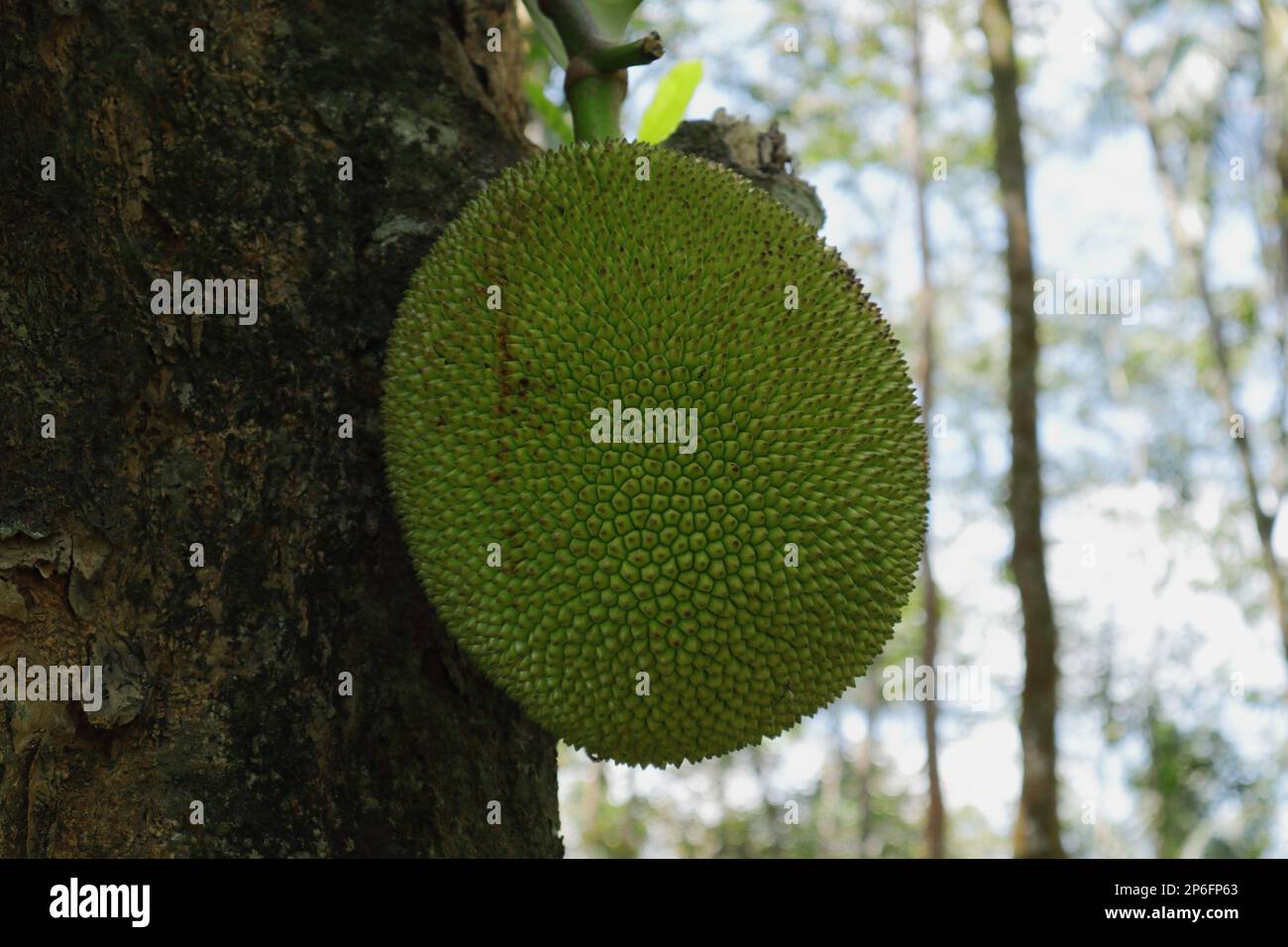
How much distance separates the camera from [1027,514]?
12.2ft

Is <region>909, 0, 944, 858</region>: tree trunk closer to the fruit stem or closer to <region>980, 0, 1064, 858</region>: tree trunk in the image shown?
<region>980, 0, 1064, 858</region>: tree trunk

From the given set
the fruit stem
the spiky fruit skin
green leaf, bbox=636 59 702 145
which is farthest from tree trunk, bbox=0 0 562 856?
green leaf, bbox=636 59 702 145

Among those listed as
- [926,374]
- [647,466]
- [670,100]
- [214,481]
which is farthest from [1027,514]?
[926,374]

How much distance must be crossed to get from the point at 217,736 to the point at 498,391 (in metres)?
0.46

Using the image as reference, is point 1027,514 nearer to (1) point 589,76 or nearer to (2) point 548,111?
(2) point 548,111

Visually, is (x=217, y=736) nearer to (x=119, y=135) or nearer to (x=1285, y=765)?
(x=119, y=135)

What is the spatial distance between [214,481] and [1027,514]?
3040 millimetres

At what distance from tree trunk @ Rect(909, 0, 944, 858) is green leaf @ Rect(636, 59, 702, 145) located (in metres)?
1.93

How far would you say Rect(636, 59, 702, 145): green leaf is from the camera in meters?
2.09

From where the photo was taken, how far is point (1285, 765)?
11508mm

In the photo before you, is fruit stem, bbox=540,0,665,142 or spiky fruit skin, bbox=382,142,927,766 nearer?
spiky fruit skin, bbox=382,142,927,766

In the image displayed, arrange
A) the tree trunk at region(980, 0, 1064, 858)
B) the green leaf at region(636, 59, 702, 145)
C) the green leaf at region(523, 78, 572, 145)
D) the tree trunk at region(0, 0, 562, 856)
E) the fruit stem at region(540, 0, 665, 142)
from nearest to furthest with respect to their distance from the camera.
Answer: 1. the tree trunk at region(0, 0, 562, 856)
2. the fruit stem at region(540, 0, 665, 142)
3. the green leaf at region(636, 59, 702, 145)
4. the green leaf at region(523, 78, 572, 145)
5. the tree trunk at region(980, 0, 1064, 858)

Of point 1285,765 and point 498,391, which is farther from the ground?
point 498,391

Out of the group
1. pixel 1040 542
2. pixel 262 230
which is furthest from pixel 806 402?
pixel 1040 542
